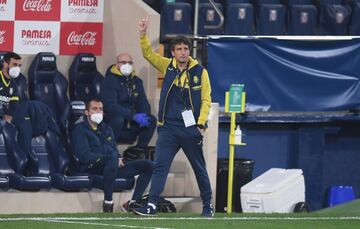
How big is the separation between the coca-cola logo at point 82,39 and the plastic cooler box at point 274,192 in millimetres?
2637

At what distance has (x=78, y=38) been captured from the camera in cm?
1644

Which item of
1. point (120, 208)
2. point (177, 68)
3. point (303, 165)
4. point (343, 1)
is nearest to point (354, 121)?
point (303, 165)

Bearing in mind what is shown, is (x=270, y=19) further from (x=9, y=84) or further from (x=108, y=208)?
(x=108, y=208)

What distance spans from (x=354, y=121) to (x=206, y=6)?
99.1 inches

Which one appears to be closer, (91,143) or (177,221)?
(177,221)

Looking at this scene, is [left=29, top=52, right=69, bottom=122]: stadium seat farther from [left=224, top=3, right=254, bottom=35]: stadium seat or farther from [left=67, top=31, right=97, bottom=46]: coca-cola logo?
[left=224, top=3, right=254, bottom=35]: stadium seat

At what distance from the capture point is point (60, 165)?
15102mm

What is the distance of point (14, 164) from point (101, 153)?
102 centimetres

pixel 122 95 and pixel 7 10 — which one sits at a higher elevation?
pixel 7 10

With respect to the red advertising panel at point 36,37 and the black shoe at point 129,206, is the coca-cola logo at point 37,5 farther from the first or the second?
the black shoe at point 129,206

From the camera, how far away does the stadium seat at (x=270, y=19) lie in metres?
18.6

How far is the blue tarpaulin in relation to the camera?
1706 centimetres

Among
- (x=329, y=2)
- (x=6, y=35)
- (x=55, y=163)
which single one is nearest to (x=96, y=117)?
(x=55, y=163)

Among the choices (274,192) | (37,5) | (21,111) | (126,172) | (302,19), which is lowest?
(274,192)
